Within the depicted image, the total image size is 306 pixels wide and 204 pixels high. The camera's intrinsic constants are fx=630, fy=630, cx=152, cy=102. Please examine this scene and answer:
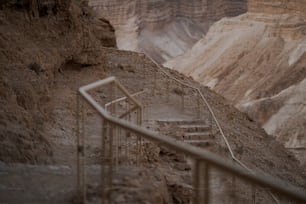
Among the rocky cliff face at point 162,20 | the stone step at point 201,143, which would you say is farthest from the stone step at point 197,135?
the rocky cliff face at point 162,20

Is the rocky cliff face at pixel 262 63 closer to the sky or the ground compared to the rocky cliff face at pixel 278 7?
closer to the ground

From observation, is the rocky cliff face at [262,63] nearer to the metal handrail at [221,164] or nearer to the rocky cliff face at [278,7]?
the rocky cliff face at [278,7]

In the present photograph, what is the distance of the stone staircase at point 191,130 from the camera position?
40.2 feet

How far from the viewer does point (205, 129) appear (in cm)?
1311

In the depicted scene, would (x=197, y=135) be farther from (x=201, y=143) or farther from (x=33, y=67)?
(x=33, y=67)

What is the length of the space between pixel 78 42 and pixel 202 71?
36.9 m

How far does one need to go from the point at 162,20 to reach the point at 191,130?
61.2m

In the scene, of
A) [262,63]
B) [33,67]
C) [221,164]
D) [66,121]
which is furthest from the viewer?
[262,63]

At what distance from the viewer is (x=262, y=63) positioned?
152 ft

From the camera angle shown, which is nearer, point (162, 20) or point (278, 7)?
point (278, 7)

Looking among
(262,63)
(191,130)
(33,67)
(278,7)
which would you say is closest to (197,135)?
(191,130)

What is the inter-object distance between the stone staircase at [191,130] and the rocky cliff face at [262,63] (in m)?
17.1

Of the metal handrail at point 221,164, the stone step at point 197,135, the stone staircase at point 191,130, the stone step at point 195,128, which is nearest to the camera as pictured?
the metal handrail at point 221,164

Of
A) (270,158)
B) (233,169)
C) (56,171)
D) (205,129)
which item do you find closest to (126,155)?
(56,171)
